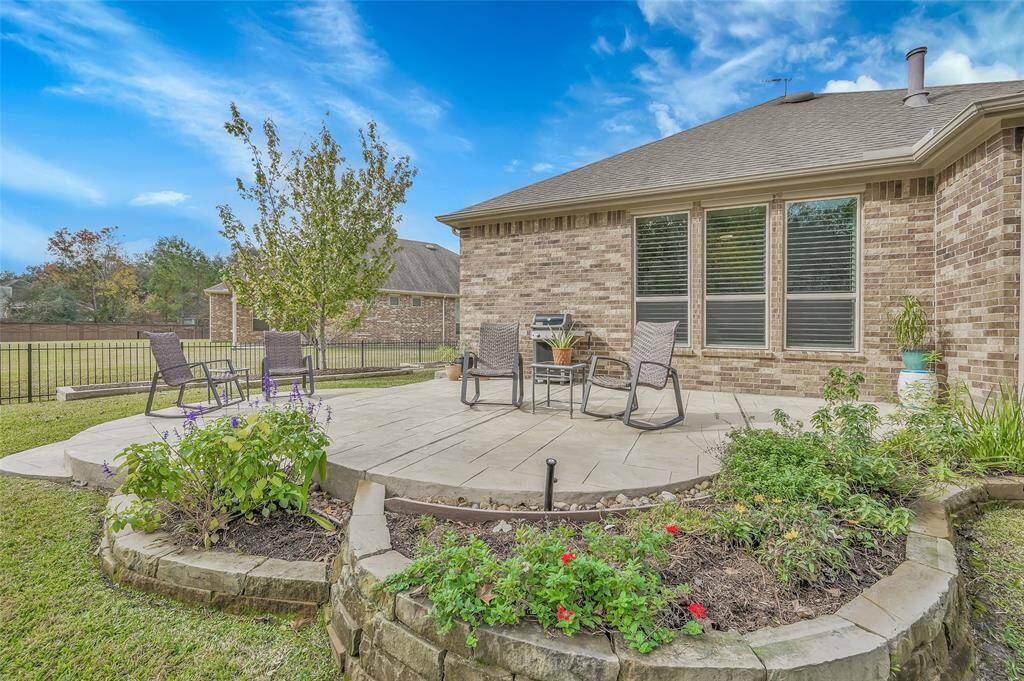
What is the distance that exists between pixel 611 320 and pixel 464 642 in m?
5.99

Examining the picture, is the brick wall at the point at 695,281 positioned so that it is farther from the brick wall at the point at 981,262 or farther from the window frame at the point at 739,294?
the brick wall at the point at 981,262

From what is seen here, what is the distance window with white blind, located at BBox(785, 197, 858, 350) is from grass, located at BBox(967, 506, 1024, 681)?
138 inches

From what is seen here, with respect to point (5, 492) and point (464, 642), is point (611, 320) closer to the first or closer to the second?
point (464, 642)

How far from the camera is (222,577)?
6.73ft

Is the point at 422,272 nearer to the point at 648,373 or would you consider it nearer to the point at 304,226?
the point at 304,226

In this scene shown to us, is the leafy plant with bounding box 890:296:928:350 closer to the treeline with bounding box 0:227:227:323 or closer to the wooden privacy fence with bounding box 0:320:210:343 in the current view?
the wooden privacy fence with bounding box 0:320:210:343

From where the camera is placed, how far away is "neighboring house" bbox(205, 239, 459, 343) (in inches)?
790

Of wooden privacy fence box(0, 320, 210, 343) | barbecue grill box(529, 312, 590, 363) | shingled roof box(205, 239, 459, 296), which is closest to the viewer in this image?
barbecue grill box(529, 312, 590, 363)

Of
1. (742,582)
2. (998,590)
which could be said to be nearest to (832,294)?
(998,590)

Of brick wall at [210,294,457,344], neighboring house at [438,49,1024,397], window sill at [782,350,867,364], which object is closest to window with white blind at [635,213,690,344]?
neighboring house at [438,49,1024,397]

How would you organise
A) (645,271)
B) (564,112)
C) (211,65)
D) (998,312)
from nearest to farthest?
(998,312) < (645,271) < (211,65) < (564,112)

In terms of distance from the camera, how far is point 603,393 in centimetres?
618

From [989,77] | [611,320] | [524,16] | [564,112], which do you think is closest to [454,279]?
[564,112]

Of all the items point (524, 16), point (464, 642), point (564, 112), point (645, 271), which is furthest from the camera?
point (564, 112)
